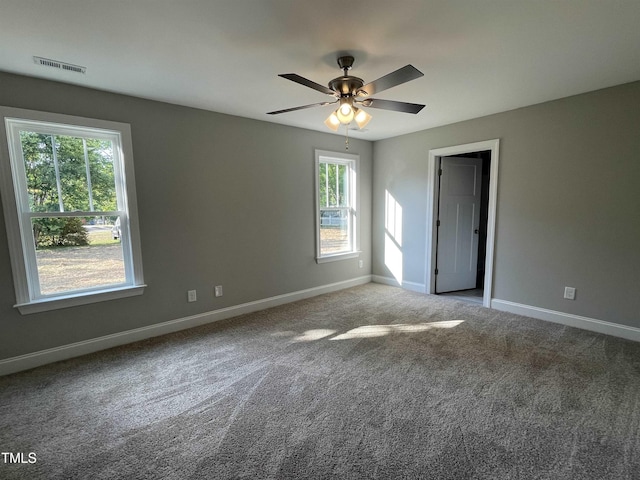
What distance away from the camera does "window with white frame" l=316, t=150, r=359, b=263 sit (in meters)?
4.52

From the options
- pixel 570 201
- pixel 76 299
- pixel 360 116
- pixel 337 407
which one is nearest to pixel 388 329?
pixel 337 407

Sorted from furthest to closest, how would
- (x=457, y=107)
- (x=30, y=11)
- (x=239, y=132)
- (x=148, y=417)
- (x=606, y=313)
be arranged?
(x=239, y=132) < (x=457, y=107) < (x=606, y=313) < (x=148, y=417) < (x=30, y=11)

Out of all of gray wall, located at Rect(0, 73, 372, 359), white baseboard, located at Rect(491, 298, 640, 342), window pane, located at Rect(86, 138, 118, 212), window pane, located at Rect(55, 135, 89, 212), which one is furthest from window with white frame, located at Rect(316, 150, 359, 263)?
window pane, located at Rect(55, 135, 89, 212)

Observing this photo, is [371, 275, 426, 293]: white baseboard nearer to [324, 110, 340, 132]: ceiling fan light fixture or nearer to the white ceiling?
the white ceiling

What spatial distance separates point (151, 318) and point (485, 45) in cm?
380

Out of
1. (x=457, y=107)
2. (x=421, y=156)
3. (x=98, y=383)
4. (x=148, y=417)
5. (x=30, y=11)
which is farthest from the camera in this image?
(x=421, y=156)

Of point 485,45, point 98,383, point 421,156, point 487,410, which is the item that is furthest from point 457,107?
point 98,383

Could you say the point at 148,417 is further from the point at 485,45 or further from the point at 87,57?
Result: the point at 485,45

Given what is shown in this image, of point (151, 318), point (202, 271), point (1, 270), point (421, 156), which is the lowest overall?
point (151, 318)

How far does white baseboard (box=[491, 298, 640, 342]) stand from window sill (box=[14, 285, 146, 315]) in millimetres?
4230

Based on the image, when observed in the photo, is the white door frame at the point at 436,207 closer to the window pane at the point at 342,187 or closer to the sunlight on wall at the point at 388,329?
the sunlight on wall at the point at 388,329

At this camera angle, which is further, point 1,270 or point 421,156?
point 421,156

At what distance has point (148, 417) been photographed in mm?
1930

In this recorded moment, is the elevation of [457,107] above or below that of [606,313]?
above
